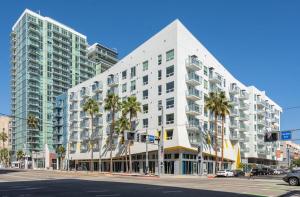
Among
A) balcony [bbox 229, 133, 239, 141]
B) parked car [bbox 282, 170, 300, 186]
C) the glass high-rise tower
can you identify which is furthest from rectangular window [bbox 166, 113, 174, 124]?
the glass high-rise tower

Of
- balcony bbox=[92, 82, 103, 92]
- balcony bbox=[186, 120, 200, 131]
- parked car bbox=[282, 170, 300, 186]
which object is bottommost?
parked car bbox=[282, 170, 300, 186]

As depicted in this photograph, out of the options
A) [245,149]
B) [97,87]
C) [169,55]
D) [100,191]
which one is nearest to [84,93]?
[97,87]

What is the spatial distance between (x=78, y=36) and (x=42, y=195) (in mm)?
163280

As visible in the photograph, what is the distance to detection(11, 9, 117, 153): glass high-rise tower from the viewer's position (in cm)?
15925

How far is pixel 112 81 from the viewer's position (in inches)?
3804

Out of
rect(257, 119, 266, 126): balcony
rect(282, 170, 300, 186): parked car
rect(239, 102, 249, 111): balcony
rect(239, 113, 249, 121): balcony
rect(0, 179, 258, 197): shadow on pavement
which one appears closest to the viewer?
rect(0, 179, 258, 197): shadow on pavement

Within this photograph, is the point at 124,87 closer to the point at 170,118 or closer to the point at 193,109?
the point at 170,118

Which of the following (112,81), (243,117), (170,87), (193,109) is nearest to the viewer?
(170,87)

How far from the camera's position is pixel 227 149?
315 feet

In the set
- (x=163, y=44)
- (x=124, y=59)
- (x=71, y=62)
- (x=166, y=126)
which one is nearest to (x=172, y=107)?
(x=166, y=126)

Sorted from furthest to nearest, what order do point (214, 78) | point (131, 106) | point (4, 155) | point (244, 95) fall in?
point (4, 155) < point (244, 95) < point (214, 78) < point (131, 106)

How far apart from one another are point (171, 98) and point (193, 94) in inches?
206


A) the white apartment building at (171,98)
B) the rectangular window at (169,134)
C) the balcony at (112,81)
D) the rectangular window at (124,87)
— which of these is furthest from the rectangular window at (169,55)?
the balcony at (112,81)

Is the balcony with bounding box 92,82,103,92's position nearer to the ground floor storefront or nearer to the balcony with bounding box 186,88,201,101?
the ground floor storefront
